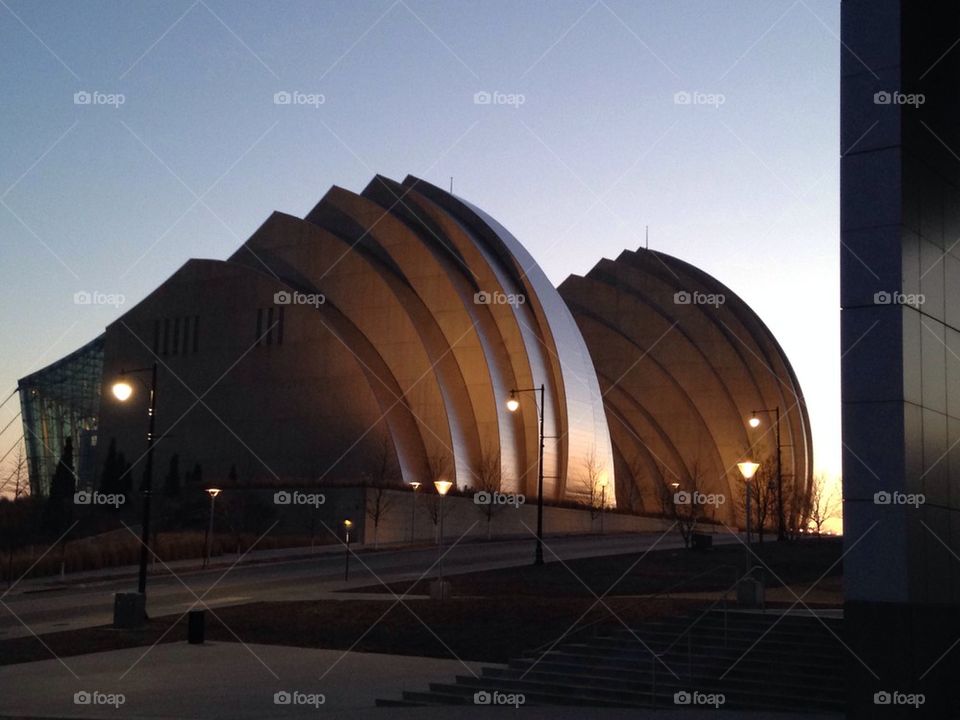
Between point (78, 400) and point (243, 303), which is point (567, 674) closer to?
point (243, 303)

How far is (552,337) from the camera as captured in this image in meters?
66.6

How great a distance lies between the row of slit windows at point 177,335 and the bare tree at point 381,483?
15.0m

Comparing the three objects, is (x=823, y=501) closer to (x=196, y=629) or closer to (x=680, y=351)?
(x=680, y=351)

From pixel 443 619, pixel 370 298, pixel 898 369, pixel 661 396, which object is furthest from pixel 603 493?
pixel 898 369

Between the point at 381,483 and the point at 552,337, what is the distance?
53.4ft

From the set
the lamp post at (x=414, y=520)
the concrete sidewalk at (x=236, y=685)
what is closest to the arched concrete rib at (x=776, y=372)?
the lamp post at (x=414, y=520)

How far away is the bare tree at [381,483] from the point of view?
175 ft

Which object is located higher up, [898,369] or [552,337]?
[552,337]

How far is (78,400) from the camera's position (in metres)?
80.9

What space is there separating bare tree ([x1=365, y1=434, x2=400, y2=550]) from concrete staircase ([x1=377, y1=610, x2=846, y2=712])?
101 ft

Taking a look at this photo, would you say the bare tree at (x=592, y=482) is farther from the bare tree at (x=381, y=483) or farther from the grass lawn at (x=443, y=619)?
the grass lawn at (x=443, y=619)

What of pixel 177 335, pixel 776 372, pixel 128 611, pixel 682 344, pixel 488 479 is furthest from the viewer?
pixel 776 372

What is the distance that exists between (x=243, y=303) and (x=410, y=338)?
10.7 meters

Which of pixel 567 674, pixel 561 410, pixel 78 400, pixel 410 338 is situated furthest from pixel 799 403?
pixel 567 674
